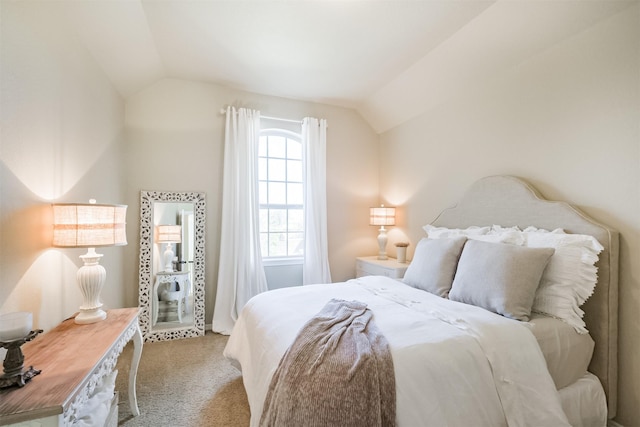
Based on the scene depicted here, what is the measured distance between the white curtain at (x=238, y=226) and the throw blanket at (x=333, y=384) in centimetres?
205

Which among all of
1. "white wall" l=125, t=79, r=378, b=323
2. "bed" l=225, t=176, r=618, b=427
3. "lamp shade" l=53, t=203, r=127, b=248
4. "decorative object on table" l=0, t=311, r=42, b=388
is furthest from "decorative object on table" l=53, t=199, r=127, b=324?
"white wall" l=125, t=79, r=378, b=323

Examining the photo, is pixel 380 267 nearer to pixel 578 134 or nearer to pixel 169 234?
pixel 578 134

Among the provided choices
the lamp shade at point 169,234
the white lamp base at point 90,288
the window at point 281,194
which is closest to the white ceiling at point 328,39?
the window at point 281,194

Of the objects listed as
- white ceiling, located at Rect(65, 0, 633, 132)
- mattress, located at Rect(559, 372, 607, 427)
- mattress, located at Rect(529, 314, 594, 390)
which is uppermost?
white ceiling, located at Rect(65, 0, 633, 132)

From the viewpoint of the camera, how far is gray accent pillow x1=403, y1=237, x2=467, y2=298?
2.19 meters

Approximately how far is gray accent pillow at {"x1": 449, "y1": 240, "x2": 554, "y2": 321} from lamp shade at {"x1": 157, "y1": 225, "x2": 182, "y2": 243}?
274 centimetres

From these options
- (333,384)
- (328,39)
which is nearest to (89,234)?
(333,384)

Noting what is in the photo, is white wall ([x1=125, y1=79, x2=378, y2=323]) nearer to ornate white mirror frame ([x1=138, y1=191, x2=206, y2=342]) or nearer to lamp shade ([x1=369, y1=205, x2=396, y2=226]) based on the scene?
ornate white mirror frame ([x1=138, y1=191, x2=206, y2=342])

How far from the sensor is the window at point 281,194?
12.0 feet

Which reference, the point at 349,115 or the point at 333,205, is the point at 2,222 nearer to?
the point at 333,205

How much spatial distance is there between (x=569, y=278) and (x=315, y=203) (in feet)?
8.29

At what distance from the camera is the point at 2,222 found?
126 cm

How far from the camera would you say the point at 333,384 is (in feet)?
3.57

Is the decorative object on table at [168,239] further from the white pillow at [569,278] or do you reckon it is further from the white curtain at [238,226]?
the white pillow at [569,278]
